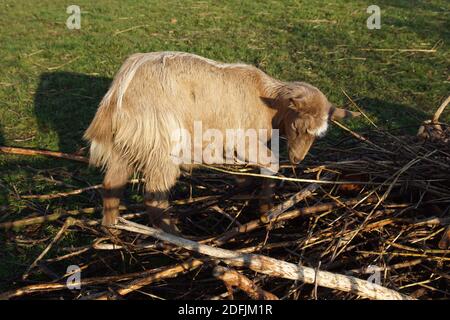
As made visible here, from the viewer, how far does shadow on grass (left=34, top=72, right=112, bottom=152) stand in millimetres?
7250

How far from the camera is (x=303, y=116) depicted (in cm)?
480

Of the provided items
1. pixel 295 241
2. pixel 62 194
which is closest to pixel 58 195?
pixel 62 194

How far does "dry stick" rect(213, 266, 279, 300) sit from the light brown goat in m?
1.48

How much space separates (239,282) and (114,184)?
6.34 feet

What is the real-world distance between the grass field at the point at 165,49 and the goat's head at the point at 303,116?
3.49ft

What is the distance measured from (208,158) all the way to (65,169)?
221 cm

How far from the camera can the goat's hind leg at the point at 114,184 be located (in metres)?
4.83
